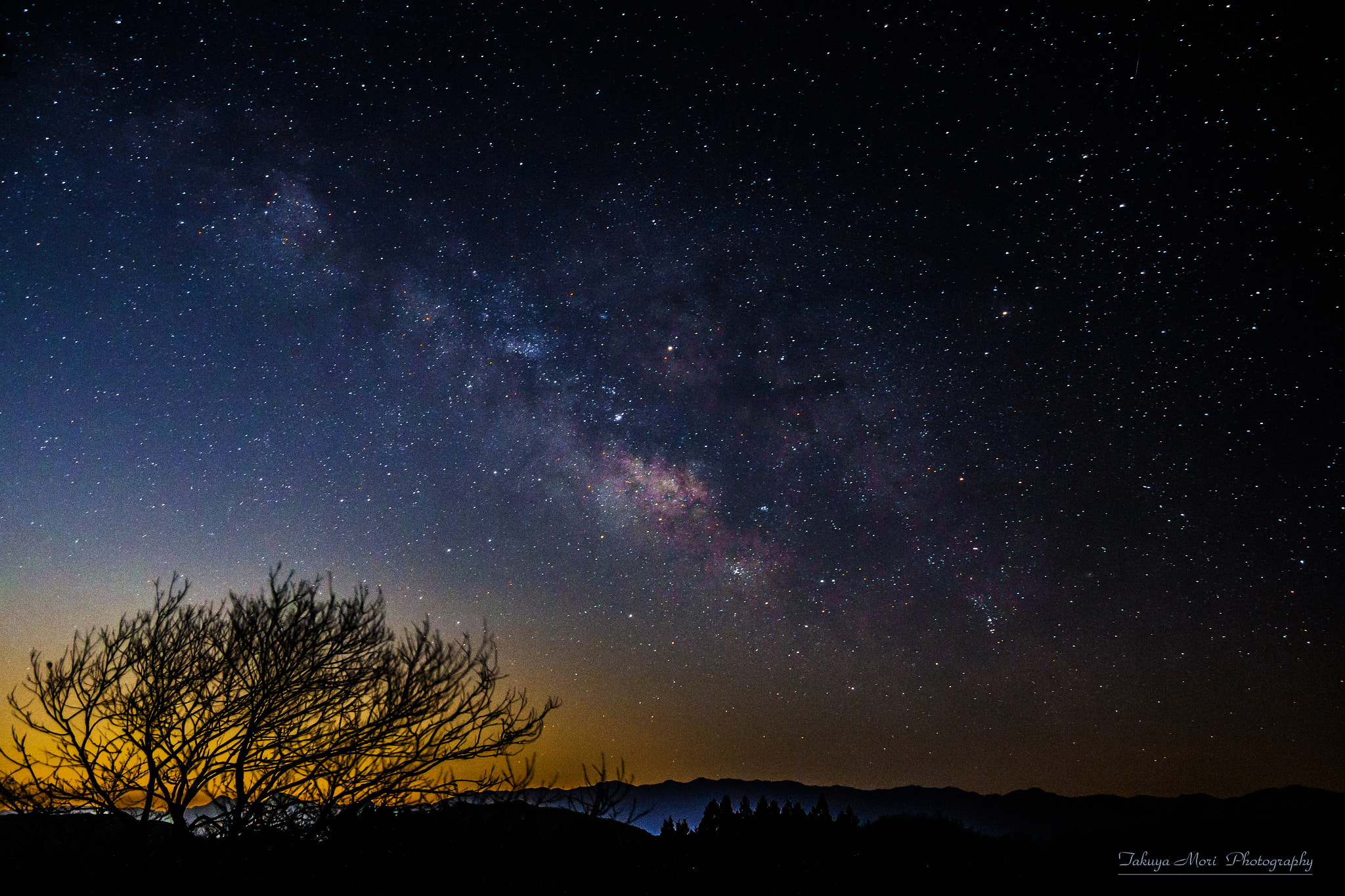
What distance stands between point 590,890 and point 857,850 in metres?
7.02

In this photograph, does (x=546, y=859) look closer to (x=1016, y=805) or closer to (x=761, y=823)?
(x=761, y=823)

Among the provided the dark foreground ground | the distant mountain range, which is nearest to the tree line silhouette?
the dark foreground ground

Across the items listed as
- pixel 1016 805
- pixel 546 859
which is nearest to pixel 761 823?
pixel 546 859

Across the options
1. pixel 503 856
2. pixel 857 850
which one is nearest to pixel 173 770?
pixel 503 856

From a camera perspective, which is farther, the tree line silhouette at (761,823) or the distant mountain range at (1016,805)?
the distant mountain range at (1016,805)

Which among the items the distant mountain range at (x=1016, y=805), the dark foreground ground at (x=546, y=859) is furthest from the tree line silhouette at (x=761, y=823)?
the distant mountain range at (x=1016, y=805)

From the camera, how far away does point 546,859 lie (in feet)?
25.2

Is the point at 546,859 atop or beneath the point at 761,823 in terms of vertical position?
atop

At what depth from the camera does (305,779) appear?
6.81 metres

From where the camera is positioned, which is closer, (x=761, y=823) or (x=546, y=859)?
(x=546, y=859)

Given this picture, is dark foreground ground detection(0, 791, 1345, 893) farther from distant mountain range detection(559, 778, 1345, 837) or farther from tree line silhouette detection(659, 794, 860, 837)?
distant mountain range detection(559, 778, 1345, 837)

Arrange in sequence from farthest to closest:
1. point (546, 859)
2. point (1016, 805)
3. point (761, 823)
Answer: point (1016, 805) < point (761, 823) < point (546, 859)

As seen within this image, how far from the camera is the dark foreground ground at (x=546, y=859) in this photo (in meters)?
5.81

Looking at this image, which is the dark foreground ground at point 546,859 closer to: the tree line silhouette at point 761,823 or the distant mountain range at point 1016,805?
the tree line silhouette at point 761,823
